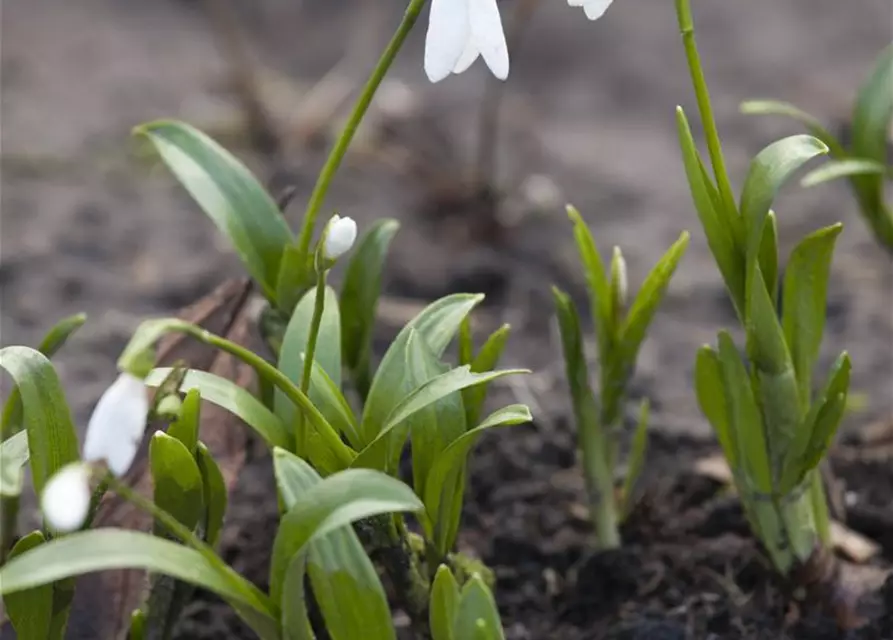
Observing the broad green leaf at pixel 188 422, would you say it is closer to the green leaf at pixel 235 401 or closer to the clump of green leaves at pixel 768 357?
the green leaf at pixel 235 401

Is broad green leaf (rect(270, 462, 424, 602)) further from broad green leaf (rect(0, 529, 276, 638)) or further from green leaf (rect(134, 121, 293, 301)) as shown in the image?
green leaf (rect(134, 121, 293, 301))

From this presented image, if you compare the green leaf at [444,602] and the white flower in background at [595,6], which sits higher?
the white flower in background at [595,6]

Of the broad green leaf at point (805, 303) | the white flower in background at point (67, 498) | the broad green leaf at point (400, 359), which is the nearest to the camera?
the white flower in background at point (67, 498)

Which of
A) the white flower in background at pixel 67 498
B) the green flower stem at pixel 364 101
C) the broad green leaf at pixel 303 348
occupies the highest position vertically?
the green flower stem at pixel 364 101

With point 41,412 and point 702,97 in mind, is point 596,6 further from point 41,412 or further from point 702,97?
point 41,412

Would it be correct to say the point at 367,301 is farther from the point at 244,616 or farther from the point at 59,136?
the point at 59,136

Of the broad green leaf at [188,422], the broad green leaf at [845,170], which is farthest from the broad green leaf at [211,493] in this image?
the broad green leaf at [845,170]

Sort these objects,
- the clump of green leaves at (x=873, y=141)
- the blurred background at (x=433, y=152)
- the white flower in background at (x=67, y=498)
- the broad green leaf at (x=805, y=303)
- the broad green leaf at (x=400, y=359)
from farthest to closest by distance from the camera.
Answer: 1. the blurred background at (x=433, y=152)
2. the clump of green leaves at (x=873, y=141)
3. the broad green leaf at (x=805, y=303)
4. the broad green leaf at (x=400, y=359)
5. the white flower in background at (x=67, y=498)
